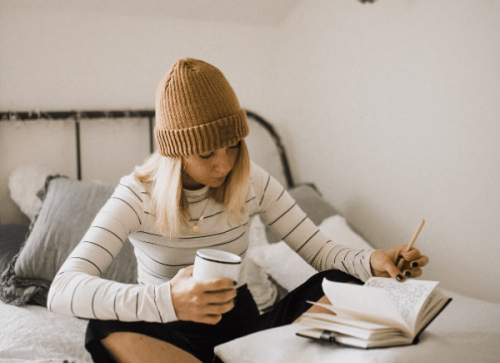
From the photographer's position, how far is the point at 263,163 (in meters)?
2.14

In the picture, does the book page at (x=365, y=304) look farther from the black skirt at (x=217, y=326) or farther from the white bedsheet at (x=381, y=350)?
the black skirt at (x=217, y=326)

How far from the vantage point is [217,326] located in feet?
3.27

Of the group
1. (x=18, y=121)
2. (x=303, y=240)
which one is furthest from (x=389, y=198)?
(x=18, y=121)

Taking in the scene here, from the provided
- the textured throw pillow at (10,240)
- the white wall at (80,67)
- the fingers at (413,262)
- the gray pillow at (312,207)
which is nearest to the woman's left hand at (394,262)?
the fingers at (413,262)

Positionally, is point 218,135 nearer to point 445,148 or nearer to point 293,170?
point 445,148

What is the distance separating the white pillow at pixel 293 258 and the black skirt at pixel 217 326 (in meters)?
0.32

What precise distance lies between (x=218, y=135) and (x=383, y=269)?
0.47 meters

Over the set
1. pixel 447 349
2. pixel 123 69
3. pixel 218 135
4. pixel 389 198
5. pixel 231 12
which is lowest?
pixel 447 349

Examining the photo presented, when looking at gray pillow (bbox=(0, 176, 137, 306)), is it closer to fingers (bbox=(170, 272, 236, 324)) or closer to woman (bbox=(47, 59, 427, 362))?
woman (bbox=(47, 59, 427, 362))

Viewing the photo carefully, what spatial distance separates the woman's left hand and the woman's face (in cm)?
39

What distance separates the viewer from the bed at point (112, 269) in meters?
0.72

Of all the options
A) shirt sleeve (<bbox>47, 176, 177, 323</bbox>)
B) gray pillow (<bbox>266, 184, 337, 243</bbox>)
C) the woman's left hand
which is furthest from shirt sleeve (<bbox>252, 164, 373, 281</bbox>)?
gray pillow (<bbox>266, 184, 337, 243</bbox>)

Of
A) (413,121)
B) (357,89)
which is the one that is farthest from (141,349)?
(357,89)

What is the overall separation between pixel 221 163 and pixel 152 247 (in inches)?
11.0
